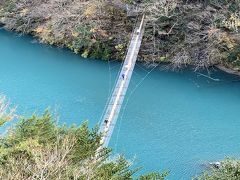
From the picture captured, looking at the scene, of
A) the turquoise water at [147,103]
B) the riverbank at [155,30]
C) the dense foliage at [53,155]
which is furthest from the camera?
the riverbank at [155,30]

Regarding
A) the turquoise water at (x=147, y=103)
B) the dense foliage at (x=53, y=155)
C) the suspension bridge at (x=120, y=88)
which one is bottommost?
the turquoise water at (x=147, y=103)

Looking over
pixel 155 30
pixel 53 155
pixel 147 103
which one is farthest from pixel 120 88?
pixel 53 155

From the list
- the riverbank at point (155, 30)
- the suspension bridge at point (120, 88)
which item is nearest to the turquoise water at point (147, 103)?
the riverbank at point (155, 30)

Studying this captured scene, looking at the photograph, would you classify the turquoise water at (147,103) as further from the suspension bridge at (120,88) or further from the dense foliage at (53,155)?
the dense foliage at (53,155)

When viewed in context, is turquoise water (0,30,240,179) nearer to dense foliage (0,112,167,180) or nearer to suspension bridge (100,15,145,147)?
suspension bridge (100,15,145,147)

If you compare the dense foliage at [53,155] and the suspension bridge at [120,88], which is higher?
the dense foliage at [53,155]

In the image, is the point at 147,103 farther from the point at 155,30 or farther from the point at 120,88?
the point at 155,30

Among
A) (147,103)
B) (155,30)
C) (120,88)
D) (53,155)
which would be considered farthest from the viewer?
(155,30)
